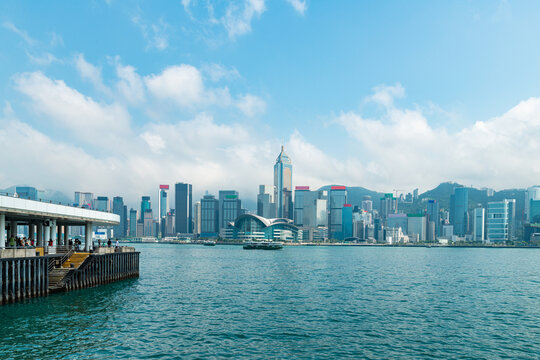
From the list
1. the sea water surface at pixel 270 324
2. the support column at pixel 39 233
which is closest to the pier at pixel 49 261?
the support column at pixel 39 233

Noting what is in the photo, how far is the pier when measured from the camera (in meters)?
43.8

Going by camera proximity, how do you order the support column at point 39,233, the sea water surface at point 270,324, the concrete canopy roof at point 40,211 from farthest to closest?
the support column at point 39,233
the concrete canopy roof at point 40,211
the sea water surface at point 270,324

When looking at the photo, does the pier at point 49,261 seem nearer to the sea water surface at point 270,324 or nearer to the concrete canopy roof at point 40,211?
the concrete canopy roof at point 40,211

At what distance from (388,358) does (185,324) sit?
716 inches

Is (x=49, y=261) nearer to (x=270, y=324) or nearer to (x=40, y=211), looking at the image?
(x=40, y=211)

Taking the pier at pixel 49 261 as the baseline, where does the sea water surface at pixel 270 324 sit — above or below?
below

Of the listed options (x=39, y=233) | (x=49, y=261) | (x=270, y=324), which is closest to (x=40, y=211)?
(x=49, y=261)

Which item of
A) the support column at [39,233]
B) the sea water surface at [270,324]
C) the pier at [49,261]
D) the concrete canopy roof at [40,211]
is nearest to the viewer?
the sea water surface at [270,324]

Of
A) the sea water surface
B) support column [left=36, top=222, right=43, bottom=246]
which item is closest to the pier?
support column [left=36, top=222, right=43, bottom=246]

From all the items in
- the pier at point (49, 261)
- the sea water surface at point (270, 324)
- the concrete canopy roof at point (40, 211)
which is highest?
the concrete canopy roof at point (40, 211)

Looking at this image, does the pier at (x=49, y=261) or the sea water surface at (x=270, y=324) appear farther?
the pier at (x=49, y=261)

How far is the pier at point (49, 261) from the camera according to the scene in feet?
144

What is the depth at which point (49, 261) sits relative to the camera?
→ 5244cm

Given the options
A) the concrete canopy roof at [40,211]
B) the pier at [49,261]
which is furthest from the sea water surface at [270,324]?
the concrete canopy roof at [40,211]
